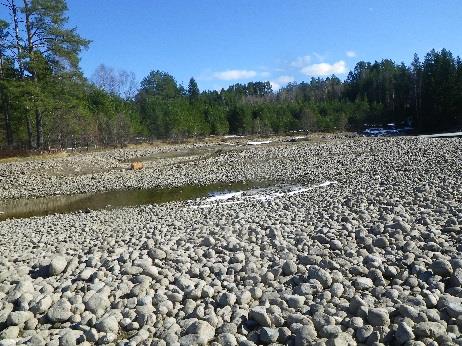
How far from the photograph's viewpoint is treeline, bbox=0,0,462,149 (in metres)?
31.5

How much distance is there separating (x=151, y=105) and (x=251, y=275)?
64.6m

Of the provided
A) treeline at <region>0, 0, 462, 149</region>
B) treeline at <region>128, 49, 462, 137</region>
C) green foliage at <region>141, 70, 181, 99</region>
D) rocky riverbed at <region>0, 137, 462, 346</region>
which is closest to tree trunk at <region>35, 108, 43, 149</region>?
treeline at <region>0, 0, 462, 149</region>

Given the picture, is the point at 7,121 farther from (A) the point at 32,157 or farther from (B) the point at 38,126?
(A) the point at 32,157

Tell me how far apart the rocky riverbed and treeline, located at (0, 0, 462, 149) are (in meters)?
23.2

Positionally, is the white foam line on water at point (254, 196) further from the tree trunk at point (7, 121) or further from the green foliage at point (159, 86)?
the green foliage at point (159, 86)

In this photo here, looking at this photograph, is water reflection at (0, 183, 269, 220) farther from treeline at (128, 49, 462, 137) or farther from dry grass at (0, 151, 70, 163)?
treeline at (128, 49, 462, 137)

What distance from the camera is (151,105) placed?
6812cm

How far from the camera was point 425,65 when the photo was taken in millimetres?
70750

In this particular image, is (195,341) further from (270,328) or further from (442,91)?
(442,91)

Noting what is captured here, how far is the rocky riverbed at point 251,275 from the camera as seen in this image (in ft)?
15.7

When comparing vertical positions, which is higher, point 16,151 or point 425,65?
point 425,65

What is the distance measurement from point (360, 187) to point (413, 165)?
21.2ft

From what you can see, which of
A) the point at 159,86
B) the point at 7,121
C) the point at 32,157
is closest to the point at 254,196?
the point at 32,157

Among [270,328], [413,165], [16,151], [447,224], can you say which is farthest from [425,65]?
[270,328]
